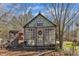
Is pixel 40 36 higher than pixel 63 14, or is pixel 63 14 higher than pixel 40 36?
pixel 63 14

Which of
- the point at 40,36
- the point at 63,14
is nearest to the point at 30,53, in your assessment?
the point at 40,36

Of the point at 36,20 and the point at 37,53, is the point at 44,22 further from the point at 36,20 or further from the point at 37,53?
the point at 37,53

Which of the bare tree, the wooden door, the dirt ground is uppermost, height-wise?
the bare tree

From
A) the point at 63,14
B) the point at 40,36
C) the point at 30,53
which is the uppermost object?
the point at 63,14

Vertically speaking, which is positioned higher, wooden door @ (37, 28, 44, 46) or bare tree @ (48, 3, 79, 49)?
bare tree @ (48, 3, 79, 49)

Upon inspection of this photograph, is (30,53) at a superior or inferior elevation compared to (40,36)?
inferior

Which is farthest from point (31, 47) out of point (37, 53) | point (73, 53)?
point (73, 53)

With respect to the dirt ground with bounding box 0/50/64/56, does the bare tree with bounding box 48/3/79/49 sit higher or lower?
higher

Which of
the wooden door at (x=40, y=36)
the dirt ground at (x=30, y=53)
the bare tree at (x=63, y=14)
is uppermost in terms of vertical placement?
the bare tree at (x=63, y=14)

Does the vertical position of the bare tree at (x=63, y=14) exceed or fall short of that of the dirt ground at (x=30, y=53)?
it exceeds it

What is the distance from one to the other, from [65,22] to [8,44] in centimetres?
50

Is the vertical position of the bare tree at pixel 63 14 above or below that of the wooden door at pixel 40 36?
above

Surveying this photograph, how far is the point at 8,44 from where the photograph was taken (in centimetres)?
201

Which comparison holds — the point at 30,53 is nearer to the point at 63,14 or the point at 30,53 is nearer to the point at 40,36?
the point at 40,36
